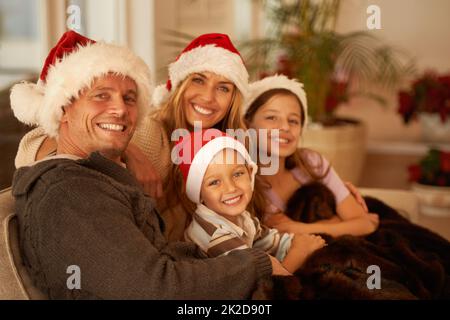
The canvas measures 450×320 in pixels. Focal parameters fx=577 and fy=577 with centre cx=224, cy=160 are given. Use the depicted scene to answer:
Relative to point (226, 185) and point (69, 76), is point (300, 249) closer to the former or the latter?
point (226, 185)

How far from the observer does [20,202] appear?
136 centimetres

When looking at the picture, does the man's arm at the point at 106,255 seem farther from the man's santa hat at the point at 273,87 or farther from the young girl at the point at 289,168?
the man's santa hat at the point at 273,87

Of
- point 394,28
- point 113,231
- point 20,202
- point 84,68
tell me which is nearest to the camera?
point 113,231

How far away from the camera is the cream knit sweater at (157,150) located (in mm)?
1707

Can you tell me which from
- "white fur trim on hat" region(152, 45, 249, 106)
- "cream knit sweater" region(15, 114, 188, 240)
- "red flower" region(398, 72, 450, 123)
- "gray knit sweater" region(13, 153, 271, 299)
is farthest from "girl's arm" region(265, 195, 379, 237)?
"red flower" region(398, 72, 450, 123)

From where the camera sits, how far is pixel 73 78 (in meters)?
1.46

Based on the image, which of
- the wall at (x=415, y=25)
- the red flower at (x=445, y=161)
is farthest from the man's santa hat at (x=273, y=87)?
the wall at (x=415, y=25)

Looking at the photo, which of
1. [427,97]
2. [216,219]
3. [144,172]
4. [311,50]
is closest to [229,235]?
[216,219]

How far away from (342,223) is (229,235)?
25.1 inches

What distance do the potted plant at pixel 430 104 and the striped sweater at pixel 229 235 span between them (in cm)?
321

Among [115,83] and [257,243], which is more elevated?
[115,83]
